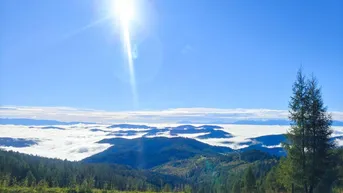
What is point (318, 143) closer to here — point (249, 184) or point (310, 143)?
point (310, 143)

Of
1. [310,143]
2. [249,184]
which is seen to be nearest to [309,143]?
[310,143]

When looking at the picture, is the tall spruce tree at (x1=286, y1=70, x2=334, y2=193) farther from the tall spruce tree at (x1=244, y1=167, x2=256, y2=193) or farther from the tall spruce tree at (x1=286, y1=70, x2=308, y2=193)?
the tall spruce tree at (x1=244, y1=167, x2=256, y2=193)

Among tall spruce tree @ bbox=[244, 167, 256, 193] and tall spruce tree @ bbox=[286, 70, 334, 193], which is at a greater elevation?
tall spruce tree @ bbox=[286, 70, 334, 193]

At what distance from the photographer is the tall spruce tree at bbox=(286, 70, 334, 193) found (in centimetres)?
2991

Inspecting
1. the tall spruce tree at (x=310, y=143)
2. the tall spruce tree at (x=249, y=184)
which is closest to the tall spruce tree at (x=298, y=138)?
the tall spruce tree at (x=310, y=143)

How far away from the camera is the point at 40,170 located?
132 meters

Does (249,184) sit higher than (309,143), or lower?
lower

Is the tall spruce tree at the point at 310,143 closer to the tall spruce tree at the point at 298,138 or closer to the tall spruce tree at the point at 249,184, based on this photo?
the tall spruce tree at the point at 298,138

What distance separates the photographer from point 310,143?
98.9 feet

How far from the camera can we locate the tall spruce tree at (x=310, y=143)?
29906mm

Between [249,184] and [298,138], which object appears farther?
[249,184]

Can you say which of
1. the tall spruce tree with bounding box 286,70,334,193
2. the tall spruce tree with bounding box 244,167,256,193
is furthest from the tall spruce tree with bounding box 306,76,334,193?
the tall spruce tree with bounding box 244,167,256,193

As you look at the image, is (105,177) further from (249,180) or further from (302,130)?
(302,130)

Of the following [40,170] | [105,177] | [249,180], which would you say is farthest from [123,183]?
[249,180]
